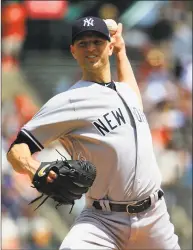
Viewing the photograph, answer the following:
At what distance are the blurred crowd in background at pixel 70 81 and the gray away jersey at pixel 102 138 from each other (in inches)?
149

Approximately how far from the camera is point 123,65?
15.5 ft

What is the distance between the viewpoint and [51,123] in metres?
3.96

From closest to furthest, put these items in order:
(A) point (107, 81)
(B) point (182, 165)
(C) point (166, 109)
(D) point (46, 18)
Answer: (A) point (107, 81)
(B) point (182, 165)
(C) point (166, 109)
(D) point (46, 18)

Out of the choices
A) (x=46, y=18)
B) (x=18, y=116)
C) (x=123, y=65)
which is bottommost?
(x=18, y=116)

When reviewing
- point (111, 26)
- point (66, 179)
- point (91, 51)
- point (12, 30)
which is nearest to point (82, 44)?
point (91, 51)

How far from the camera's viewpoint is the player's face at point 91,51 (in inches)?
164

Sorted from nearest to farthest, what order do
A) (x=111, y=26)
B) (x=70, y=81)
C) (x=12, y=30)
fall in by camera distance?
(x=111, y=26)
(x=70, y=81)
(x=12, y=30)

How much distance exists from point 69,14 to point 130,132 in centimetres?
674

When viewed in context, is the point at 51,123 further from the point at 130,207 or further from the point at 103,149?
the point at 130,207

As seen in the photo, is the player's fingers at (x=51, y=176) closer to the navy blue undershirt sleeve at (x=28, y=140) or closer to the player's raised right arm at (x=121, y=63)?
the navy blue undershirt sleeve at (x=28, y=140)


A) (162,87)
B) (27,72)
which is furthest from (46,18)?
(162,87)

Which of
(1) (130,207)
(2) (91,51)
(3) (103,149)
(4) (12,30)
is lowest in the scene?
(1) (130,207)

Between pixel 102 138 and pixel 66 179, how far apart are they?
0.45 m

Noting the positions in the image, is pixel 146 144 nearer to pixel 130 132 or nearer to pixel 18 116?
pixel 130 132
